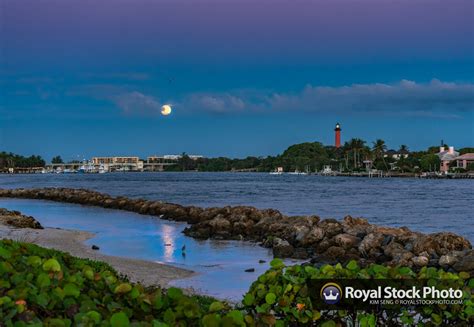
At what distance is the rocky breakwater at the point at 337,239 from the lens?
15.3 m

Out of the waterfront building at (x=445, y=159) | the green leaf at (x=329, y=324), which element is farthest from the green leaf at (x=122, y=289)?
the waterfront building at (x=445, y=159)

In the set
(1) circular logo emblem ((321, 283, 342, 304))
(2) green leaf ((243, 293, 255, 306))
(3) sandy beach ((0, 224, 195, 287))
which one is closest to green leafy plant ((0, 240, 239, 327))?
(2) green leaf ((243, 293, 255, 306))

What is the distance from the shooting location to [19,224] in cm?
2431

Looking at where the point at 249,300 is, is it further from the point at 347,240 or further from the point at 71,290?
the point at 347,240

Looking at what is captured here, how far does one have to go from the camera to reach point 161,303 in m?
3.85

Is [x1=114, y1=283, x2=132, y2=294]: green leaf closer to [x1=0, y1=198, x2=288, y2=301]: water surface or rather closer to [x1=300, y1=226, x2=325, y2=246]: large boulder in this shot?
[x1=0, y1=198, x2=288, y2=301]: water surface

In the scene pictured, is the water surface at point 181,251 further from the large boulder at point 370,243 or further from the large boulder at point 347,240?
the large boulder at point 370,243

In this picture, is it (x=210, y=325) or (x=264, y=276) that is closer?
(x=210, y=325)

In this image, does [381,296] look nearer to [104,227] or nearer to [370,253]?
[370,253]

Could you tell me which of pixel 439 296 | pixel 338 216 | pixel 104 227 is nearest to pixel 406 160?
pixel 338 216

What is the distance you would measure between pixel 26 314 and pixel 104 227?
24.9 metres

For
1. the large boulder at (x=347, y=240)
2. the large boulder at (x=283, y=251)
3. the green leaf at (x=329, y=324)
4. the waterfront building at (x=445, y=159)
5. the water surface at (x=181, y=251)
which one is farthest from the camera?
the waterfront building at (x=445, y=159)

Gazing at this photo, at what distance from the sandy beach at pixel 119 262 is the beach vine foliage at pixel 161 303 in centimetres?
763

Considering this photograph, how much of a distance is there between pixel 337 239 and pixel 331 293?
14.1m
